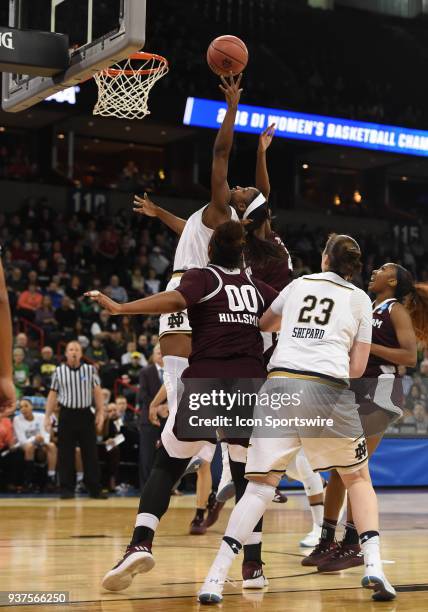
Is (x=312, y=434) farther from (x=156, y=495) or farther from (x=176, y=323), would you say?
(x=176, y=323)

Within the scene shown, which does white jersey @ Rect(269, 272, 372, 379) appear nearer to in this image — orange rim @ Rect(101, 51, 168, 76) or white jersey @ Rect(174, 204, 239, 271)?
white jersey @ Rect(174, 204, 239, 271)

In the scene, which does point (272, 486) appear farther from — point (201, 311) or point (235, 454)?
point (201, 311)

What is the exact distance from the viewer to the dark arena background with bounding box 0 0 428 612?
6.16 meters

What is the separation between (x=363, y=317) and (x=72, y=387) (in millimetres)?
7791

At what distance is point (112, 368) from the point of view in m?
15.8

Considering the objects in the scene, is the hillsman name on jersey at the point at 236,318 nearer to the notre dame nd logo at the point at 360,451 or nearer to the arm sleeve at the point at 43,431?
the notre dame nd logo at the point at 360,451

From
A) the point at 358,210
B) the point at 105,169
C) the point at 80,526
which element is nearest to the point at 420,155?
the point at 358,210

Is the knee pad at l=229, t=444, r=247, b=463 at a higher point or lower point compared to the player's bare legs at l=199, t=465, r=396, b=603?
higher

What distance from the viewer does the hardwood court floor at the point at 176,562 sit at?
4871mm

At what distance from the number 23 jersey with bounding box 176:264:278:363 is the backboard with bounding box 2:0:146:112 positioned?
1680 mm

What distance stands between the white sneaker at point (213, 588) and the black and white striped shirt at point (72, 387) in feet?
25.9

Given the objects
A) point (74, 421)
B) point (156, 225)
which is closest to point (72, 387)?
point (74, 421)

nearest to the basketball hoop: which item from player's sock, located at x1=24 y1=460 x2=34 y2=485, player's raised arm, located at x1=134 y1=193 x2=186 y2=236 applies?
player's raised arm, located at x1=134 y1=193 x2=186 y2=236

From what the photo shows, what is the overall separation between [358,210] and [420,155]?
3.15m
